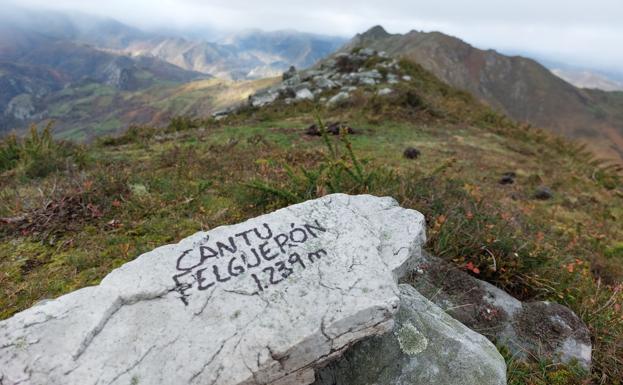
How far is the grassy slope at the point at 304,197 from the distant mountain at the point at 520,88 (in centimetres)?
11156

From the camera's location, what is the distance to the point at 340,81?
1856cm

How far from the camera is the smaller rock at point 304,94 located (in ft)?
53.4

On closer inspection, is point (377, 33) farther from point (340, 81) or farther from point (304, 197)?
point (304, 197)

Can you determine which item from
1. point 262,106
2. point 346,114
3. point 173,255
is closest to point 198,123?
point 262,106

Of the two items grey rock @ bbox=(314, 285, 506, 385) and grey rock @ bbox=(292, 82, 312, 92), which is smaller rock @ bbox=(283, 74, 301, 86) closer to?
grey rock @ bbox=(292, 82, 312, 92)

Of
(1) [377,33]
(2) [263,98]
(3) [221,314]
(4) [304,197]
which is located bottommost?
(1) [377,33]

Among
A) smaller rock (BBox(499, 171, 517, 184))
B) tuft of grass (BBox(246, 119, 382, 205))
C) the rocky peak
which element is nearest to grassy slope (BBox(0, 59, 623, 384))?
tuft of grass (BBox(246, 119, 382, 205))

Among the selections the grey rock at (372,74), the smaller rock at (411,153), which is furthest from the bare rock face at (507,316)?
the grey rock at (372,74)

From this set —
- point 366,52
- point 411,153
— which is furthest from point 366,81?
point 411,153

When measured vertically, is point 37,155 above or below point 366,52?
below

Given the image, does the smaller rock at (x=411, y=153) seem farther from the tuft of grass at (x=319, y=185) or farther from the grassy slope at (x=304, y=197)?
the tuft of grass at (x=319, y=185)

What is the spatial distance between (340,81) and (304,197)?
14.8 meters

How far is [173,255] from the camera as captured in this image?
2777 millimetres

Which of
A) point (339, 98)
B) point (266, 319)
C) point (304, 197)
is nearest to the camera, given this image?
point (266, 319)
